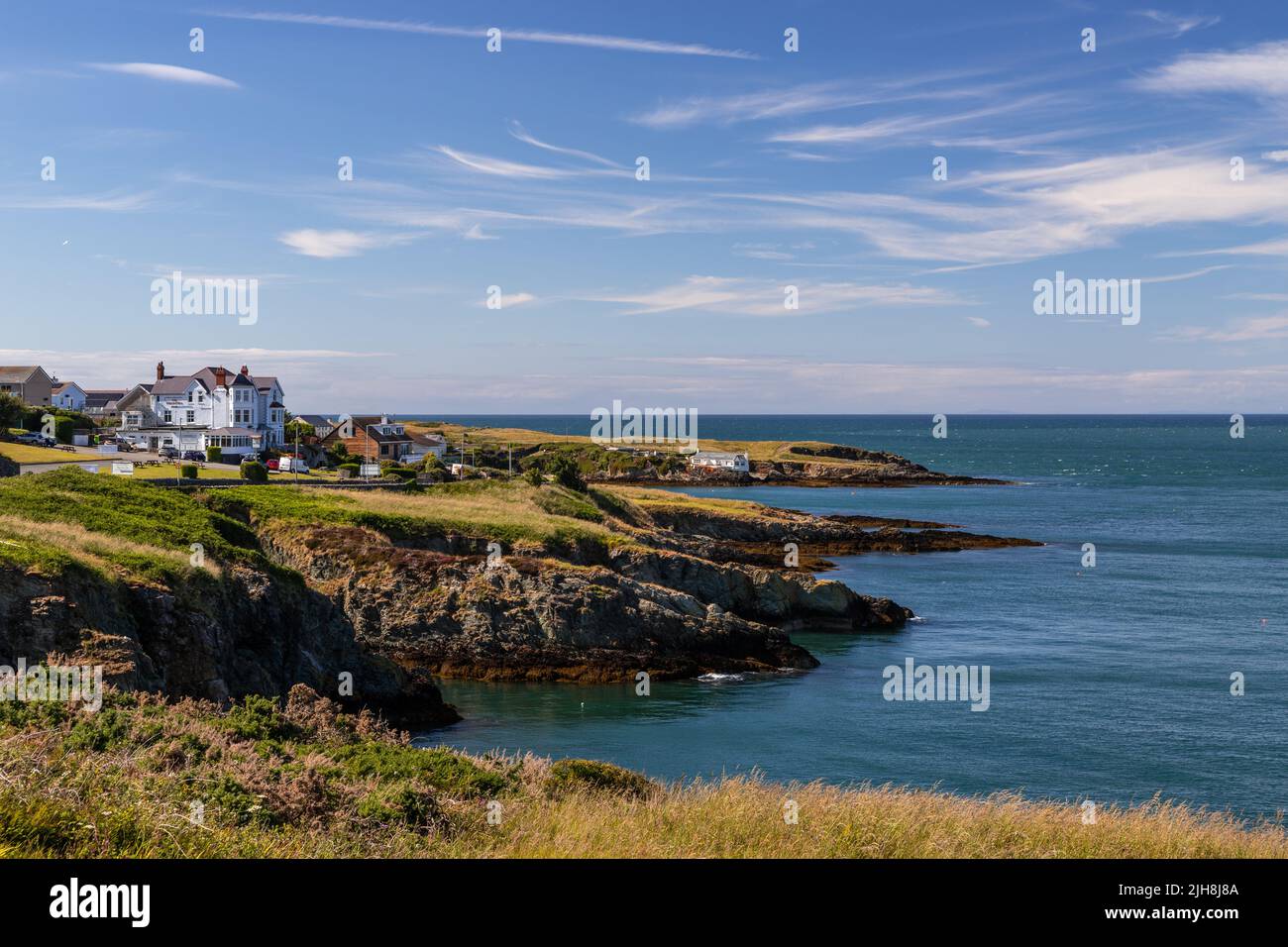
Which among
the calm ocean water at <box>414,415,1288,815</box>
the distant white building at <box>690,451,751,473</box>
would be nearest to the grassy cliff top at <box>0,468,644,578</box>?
the calm ocean water at <box>414,415,1288,815</box>

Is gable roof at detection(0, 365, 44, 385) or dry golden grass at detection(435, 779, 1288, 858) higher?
gable roof at detection(0, 365, 44, 385)

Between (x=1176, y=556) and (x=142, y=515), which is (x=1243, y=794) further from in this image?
(x=1176, y=556)

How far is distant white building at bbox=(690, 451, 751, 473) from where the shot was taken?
168875 millimetres

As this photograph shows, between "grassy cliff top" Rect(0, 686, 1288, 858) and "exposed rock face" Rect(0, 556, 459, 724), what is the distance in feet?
24.0

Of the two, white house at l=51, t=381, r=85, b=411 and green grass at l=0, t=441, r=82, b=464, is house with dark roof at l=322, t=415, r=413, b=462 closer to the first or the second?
green grass at l=0, t=441, r=82, b=464

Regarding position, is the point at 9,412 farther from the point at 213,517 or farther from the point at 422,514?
the point at 213,517

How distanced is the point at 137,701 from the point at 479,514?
129 ft

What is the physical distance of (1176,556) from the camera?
82.0 meters

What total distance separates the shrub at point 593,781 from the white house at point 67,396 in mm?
151309

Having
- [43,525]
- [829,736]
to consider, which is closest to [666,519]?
[829,736]

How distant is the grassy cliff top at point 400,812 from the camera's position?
11336mm

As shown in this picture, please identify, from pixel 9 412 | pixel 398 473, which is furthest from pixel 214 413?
pixel 398 473

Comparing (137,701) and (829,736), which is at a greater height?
(137,701)

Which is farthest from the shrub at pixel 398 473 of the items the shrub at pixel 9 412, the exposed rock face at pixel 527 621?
the shrub at pixel 9 412
